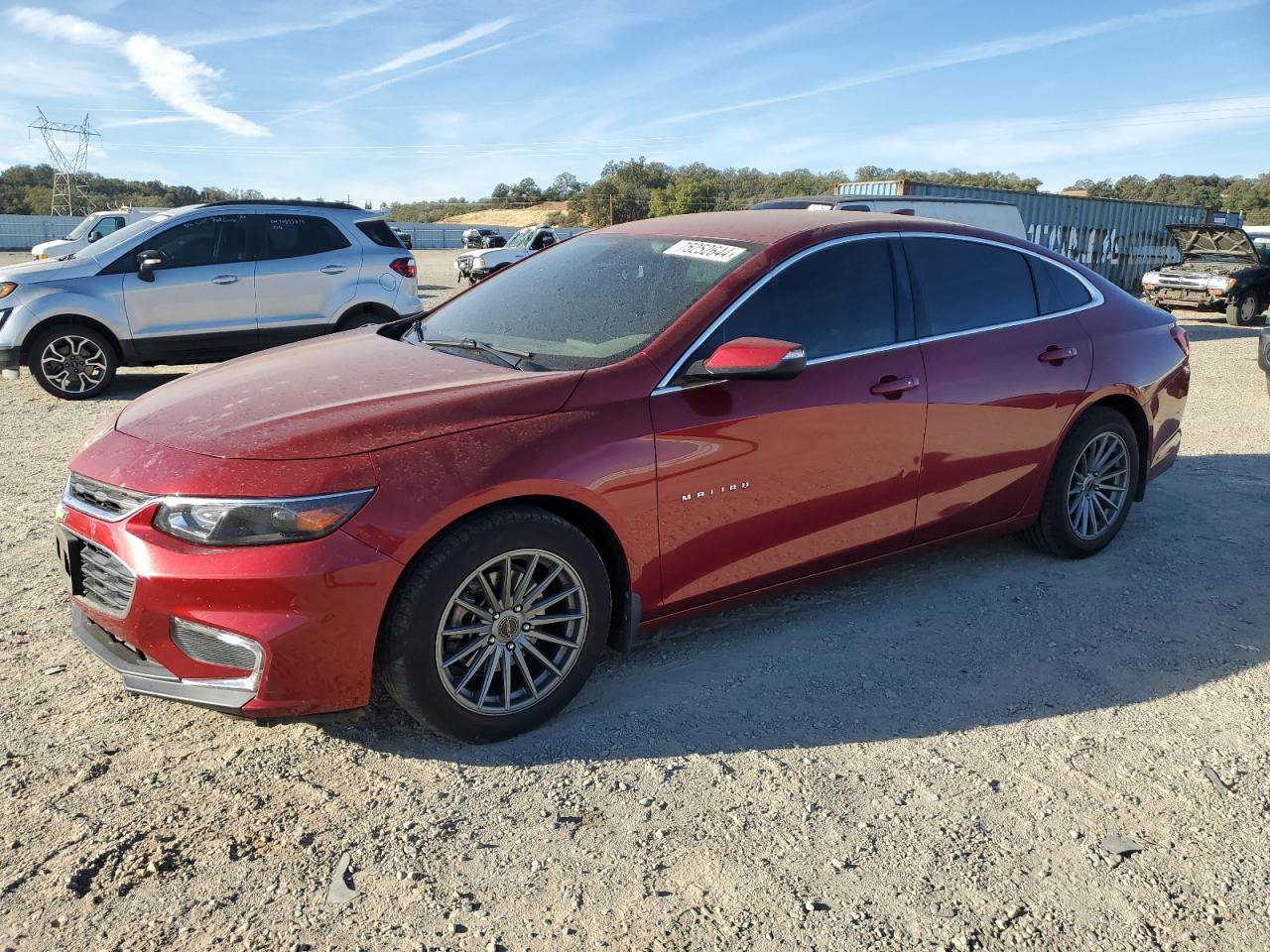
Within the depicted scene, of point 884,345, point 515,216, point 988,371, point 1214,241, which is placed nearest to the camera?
point 884,345

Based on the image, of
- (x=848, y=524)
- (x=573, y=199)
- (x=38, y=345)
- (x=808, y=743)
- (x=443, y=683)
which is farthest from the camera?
(x=573, y=199)

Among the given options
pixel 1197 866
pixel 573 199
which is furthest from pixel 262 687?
pixel 573 199

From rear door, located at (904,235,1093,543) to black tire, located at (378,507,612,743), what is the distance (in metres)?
1.72

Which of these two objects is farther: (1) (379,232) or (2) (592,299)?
(1) (379,232)

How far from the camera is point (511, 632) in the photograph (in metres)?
3.09

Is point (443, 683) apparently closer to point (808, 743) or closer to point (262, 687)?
point (262, 687)

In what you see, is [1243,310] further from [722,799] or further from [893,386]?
[722,799]

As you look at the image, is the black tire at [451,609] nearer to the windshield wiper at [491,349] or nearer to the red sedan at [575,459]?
the red sedan at [575,459]

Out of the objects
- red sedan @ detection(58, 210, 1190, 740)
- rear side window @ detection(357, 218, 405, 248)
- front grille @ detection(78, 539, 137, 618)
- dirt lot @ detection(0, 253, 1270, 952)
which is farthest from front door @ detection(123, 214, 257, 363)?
front grille @ detection(78, 539, 137, 618)

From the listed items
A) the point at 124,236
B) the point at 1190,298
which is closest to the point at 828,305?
the point at 124,236

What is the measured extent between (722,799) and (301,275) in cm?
798

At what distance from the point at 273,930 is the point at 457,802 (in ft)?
2.10

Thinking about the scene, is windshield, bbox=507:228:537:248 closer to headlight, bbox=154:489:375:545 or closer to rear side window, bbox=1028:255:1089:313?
rear side window, bbox=1028:255:1089:313

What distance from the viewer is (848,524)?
3.86 meters
